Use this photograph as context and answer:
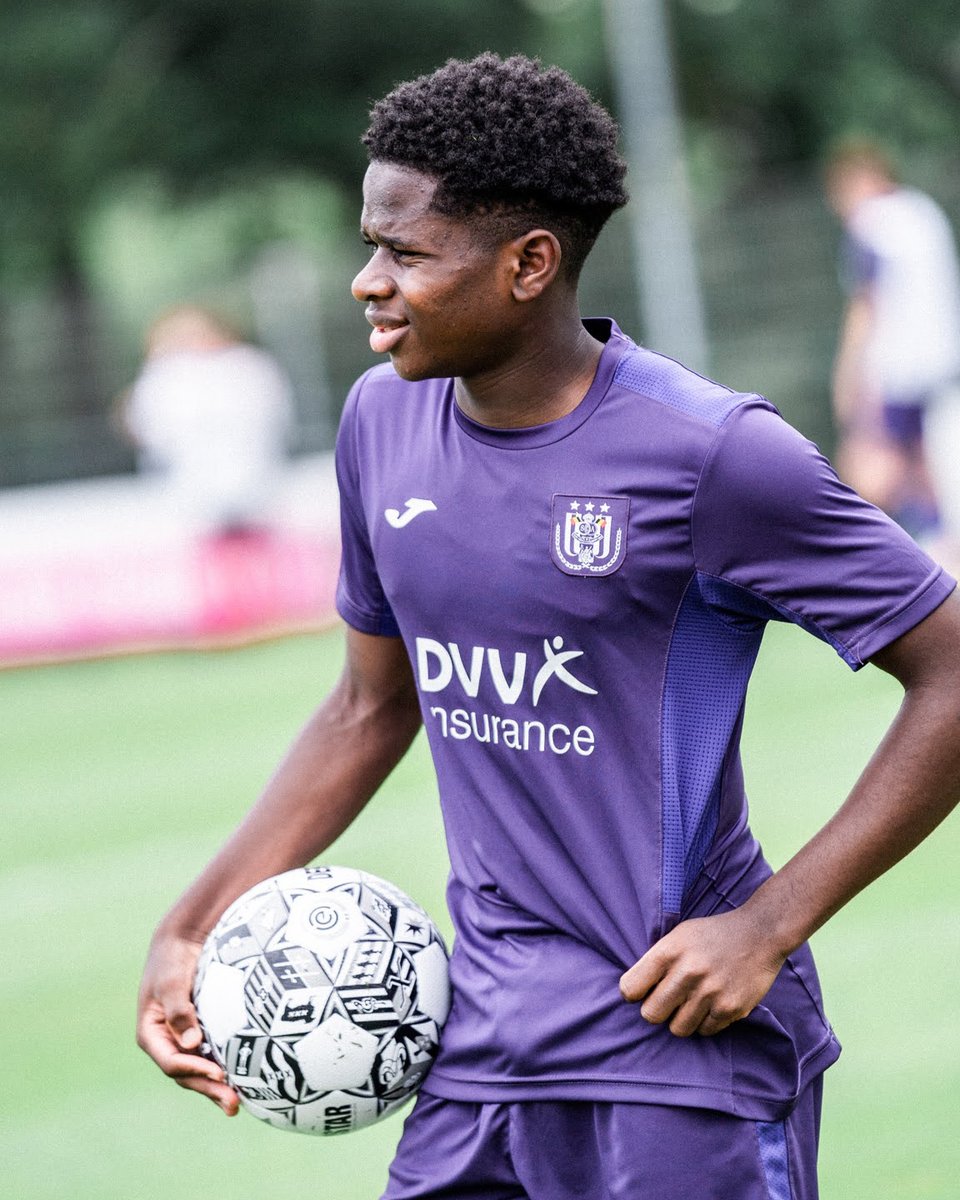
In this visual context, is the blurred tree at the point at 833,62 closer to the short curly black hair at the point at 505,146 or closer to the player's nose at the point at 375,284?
the short curly black hair at the point at 505,146

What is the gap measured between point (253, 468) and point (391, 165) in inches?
563

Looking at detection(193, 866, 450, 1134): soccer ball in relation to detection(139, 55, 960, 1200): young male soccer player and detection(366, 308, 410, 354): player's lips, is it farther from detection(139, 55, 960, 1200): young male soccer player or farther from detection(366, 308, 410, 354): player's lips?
detection(366, 308, 410, 354): player's lips

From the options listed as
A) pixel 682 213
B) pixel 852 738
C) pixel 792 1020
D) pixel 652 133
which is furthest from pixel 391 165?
pixel 652 133

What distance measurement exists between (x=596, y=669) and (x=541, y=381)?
470mm

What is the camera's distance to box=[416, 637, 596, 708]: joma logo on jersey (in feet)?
10.5

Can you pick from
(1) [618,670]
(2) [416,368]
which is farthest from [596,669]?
(2) [416,368]

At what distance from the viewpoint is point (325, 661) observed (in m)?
14.5

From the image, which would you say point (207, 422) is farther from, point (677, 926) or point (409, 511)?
point (677, 926)

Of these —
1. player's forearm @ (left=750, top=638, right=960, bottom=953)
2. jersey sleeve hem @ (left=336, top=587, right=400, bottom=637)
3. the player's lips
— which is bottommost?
player's forearm @ (left=750, top=638, right=960, bottom=953)

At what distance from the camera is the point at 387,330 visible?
10.8 ft

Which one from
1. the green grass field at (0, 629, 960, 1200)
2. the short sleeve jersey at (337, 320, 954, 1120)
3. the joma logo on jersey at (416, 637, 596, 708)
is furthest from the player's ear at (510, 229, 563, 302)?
the green grass field at (0, 629, 960, 1200)

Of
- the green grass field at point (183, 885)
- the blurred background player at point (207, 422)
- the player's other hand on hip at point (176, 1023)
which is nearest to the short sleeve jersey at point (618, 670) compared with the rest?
the player's other hand on hip at point (176, 1023)

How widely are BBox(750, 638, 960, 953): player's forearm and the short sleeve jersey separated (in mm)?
131

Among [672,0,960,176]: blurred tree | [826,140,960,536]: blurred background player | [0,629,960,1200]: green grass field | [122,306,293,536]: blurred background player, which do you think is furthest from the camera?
[672,0,960,176]: blurred tree
